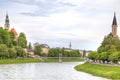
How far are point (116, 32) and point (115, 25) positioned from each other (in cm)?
357

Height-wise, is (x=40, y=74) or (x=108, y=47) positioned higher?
(x=108, y=47)

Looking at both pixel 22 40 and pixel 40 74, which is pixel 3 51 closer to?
pixel 22 40

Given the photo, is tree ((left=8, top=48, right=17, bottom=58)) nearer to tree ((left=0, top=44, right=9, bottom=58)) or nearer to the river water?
tree ((left=0, top=44, right=9, bottom=58))

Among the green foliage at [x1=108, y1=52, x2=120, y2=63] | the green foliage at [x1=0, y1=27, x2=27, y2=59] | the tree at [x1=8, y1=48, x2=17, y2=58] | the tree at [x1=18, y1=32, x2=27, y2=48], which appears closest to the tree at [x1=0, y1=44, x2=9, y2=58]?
the green foliage at [x1=0, y1=27, x2=27, y2=59]

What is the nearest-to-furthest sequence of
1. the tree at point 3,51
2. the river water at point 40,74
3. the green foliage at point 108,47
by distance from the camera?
1. the river water at point 40,74
2. the green foliage at point 108,47
3. the tree at point 3,51

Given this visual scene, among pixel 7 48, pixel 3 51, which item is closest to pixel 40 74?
pixel 3 51

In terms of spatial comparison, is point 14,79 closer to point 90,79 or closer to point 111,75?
point 90,79

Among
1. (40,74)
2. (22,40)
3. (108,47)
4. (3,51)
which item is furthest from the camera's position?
(22,40)

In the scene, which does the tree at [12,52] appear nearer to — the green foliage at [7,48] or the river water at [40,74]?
the green foliage at [7,48]

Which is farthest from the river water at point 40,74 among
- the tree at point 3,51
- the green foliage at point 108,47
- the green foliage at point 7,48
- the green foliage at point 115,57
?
the green foliage at point 7,48

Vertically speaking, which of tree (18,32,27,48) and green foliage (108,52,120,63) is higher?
tree (18,32,27,48)

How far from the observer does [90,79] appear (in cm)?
6481

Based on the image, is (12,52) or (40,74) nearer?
(40,74)

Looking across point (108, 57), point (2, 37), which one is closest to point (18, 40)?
point (2, 37)
